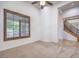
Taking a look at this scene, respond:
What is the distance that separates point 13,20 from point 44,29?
9.74 ft

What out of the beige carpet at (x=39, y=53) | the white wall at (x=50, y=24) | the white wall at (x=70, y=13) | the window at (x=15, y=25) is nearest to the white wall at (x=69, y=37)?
the white wall at (x=70, y=13)

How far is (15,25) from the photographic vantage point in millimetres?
4609

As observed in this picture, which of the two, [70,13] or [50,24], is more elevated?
[70,13]

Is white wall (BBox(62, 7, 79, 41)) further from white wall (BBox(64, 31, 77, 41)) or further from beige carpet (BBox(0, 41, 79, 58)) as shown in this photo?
beige carpet (BBox(0, 41, 79, 58))

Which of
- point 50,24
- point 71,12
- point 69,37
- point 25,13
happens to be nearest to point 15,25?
point 25,13

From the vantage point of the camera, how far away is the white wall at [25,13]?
3.82 metres

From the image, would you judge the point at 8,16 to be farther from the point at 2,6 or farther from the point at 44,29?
the point at 44,29

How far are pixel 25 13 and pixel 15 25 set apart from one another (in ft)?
4.05

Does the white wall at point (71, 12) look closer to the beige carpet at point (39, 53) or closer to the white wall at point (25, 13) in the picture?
the white wall at point (25, 13)

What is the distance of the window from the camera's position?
399 cm

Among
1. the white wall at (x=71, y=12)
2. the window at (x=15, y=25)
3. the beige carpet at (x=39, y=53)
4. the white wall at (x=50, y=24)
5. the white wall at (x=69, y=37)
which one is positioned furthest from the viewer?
the white wall at (x=69, y=37)

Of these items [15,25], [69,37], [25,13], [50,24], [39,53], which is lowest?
[39,53]

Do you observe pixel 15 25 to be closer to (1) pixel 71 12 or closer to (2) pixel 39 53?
(2) pixel 39 53

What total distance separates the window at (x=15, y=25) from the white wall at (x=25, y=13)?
0.22 m
